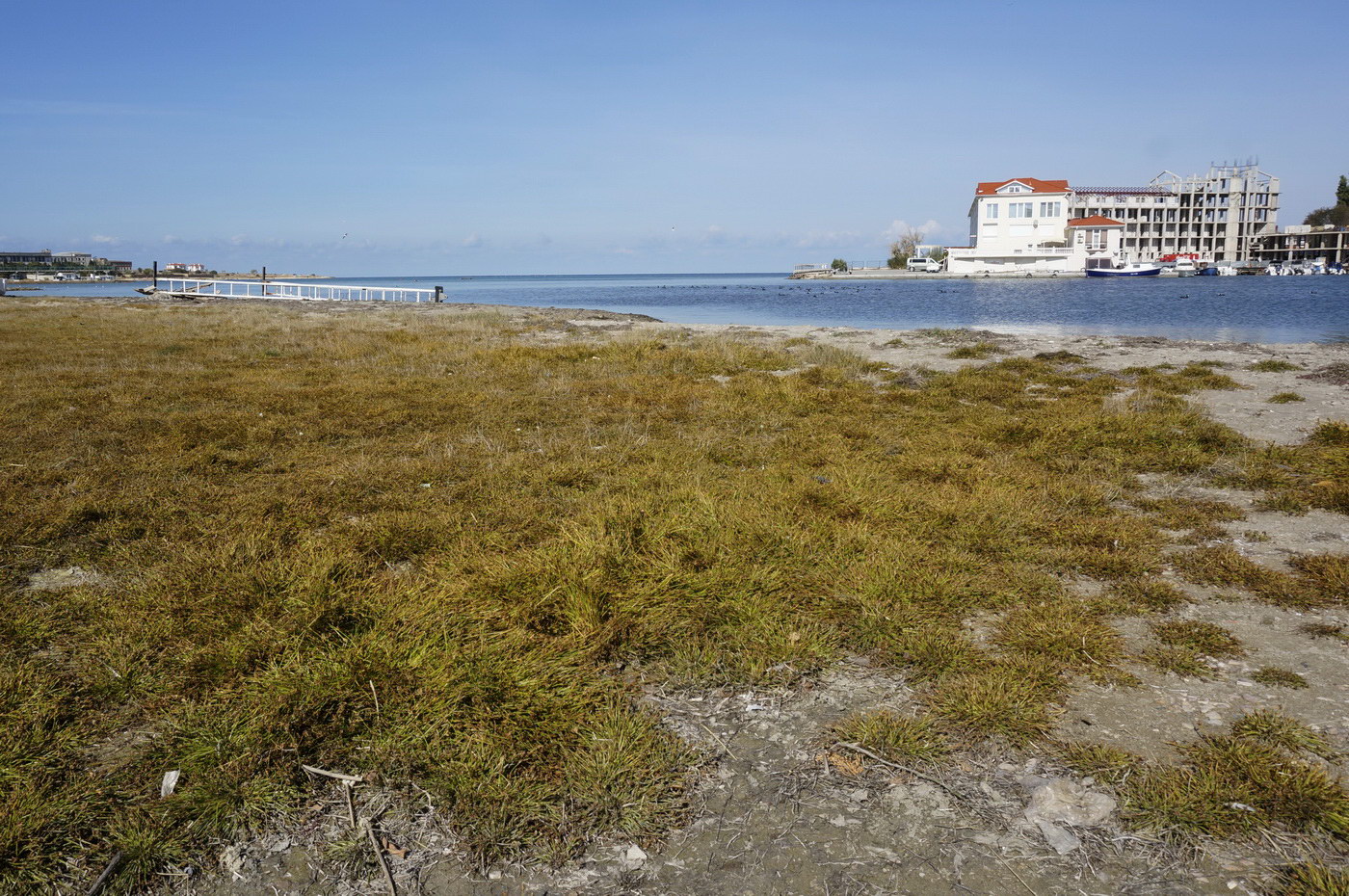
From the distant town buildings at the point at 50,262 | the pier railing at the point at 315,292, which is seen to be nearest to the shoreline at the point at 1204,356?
the pier railing at the point at 315,292

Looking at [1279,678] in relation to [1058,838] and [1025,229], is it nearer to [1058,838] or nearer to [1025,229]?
[1058,838]

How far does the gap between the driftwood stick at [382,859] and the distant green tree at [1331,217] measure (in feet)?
532

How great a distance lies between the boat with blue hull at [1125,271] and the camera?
9112 centimetres

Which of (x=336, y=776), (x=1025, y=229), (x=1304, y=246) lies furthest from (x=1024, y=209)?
(x=336, y=776)

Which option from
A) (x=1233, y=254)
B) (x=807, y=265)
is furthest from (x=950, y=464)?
(x=807, y=265)

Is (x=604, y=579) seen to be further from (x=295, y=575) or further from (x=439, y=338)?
(x=439, y=338)

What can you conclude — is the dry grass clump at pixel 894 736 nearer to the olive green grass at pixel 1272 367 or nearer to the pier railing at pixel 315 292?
the olive green grass at pixel 1272 367

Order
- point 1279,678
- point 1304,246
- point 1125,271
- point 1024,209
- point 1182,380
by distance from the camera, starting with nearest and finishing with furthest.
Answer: point 1279,678 → point 1182,380 → point 1125,271 → point 1024,209 → point 1304,246

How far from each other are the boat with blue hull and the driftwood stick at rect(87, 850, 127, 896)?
105889 mm

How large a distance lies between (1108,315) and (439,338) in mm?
32843

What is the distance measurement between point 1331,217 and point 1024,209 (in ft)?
254

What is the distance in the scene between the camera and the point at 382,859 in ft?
8.21

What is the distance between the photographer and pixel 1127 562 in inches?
191

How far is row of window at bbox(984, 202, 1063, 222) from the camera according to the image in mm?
90750
